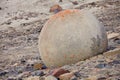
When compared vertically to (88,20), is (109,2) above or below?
below

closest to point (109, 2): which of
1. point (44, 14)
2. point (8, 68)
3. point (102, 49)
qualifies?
point (44, 14)

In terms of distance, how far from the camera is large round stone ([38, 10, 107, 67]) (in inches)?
286

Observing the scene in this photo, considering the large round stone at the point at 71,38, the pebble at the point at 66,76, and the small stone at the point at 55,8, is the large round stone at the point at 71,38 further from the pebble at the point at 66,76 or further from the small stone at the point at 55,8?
the small stone at the point at 55,8

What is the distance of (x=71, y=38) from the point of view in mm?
7230

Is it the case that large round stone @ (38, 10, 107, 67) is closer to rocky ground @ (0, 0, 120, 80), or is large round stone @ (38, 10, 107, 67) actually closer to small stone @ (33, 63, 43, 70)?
rocky ground @ (0, 0, 120, 80)

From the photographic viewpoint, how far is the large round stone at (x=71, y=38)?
23.8ft

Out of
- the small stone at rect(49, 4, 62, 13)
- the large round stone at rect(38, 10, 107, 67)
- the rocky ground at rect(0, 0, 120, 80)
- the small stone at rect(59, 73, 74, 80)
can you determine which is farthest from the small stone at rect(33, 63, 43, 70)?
the small stone at rect(49, 4, 62, 13)

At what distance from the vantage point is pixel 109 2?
17.4m

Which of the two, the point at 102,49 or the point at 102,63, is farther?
the point at 102,49

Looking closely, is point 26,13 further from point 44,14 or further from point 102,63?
point 102,63

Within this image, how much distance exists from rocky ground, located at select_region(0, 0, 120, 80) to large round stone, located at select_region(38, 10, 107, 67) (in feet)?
0.60

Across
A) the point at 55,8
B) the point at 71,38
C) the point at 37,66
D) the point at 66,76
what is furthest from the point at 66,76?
the point at 55,8

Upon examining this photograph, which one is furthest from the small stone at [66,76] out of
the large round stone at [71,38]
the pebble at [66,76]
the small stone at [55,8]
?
the small stone at [55,8]

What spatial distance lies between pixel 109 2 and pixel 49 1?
367 centimetres
